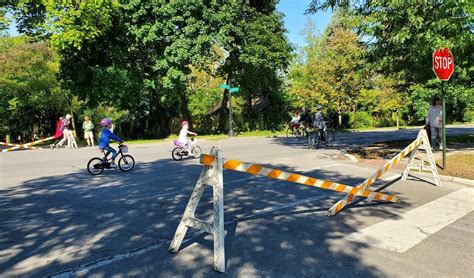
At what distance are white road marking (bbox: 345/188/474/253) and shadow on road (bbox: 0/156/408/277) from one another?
0.94ft

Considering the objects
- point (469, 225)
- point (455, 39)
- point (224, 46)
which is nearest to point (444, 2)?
point (455, 39)

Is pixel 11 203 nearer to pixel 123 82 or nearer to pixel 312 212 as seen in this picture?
pixel 312 212

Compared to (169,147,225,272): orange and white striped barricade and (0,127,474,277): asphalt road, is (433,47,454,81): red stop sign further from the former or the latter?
(169,147,225,272): orange and white striped barricade

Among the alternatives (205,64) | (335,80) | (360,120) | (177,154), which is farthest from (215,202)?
(360,120)

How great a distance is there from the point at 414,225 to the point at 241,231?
2607mm

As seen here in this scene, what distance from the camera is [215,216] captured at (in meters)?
4.29

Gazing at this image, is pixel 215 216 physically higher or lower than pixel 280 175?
lower

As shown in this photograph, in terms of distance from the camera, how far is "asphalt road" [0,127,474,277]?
13.7 ft

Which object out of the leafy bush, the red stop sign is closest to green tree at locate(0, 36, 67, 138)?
the red stop sign

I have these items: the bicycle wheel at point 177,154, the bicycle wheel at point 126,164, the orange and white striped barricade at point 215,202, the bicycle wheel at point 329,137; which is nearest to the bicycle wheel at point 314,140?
the bicycle wheel at point 329,137

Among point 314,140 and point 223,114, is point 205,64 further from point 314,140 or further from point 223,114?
point 314,140

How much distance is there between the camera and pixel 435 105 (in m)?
13.5

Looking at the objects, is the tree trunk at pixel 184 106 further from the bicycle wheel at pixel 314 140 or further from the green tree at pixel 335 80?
the bicycle wheel at pixel 314 140

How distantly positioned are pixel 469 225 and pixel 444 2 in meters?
6.40
